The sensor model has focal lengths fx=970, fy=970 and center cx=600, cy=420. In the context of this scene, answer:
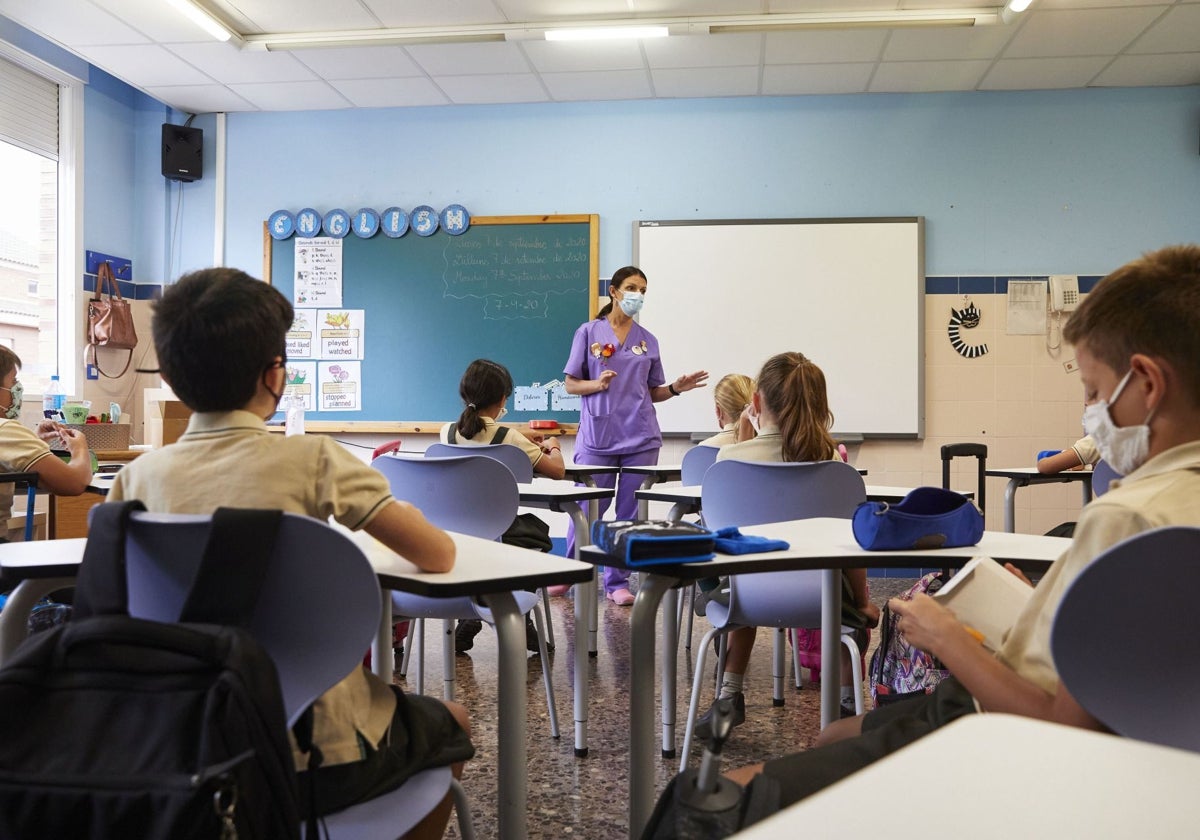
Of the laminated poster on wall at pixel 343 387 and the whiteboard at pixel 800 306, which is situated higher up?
the whiteboard at pixel 800 306

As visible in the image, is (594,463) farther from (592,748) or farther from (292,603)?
(292,603)

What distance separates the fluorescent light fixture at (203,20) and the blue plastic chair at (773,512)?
3.70 metres

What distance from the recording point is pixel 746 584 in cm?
236

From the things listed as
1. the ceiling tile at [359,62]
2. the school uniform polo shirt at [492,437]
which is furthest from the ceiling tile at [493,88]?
the school uniform polo shirt at [492,437]

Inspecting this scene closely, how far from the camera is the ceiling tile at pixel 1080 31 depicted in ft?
15.2

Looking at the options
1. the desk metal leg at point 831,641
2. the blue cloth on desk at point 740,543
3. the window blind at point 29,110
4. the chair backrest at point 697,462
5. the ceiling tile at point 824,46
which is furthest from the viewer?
the window blind at point 29,110

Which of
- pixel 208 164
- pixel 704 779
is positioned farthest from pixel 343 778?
pixel 208 164

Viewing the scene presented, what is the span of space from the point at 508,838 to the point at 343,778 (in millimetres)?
335

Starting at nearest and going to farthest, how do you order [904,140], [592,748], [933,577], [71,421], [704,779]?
[704,779] → [933,577] → [592,748] → [71,421] → [904,140]

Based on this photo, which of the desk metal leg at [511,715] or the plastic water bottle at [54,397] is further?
the plastic water bottle at [54,397]

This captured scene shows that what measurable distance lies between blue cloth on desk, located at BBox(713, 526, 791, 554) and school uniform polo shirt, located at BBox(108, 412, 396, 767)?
0.56 m

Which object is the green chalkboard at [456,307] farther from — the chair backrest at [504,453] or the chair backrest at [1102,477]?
the chair backrest at [1102,477]

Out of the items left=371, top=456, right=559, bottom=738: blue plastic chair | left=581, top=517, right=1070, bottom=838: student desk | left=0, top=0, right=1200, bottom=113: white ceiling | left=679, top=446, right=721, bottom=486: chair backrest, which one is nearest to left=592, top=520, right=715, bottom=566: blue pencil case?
left=581, top=517, right=1070, bottom=838: student desk

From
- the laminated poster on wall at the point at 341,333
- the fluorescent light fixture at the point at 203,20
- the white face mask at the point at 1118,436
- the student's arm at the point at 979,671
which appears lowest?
the student's arm at the point at 979,671
